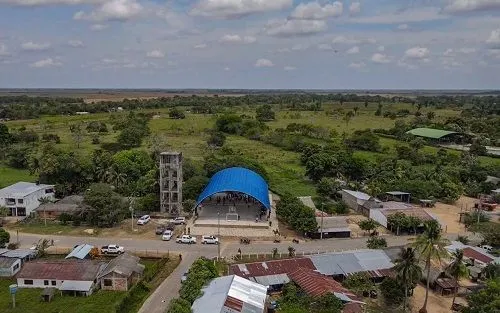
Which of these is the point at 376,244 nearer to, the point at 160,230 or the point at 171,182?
the point at 160,230

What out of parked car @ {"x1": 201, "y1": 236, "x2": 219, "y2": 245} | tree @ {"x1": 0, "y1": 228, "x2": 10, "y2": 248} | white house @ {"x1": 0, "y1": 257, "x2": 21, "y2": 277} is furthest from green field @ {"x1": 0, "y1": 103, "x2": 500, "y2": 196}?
white house @ {"x1": 0, "y1": 257, "x2": 21, "y2": 277}

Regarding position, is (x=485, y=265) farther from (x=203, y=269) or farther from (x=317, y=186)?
(x=317, y=186)

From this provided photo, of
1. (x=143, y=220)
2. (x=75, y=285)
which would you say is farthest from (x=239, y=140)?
(x=75, y=285)

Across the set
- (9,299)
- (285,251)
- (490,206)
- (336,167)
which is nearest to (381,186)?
(336,167)

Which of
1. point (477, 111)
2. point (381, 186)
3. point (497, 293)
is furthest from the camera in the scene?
point (477, 111)

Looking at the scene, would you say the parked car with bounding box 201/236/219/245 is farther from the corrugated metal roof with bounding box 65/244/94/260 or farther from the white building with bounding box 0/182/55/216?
the white building with bounding box 0/182/55/216

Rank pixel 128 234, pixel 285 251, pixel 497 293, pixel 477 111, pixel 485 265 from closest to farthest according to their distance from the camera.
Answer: pixel 497 293 < pixel 485 265 < pixel 285 251 < pixel 128 234 < pixel 477 111
